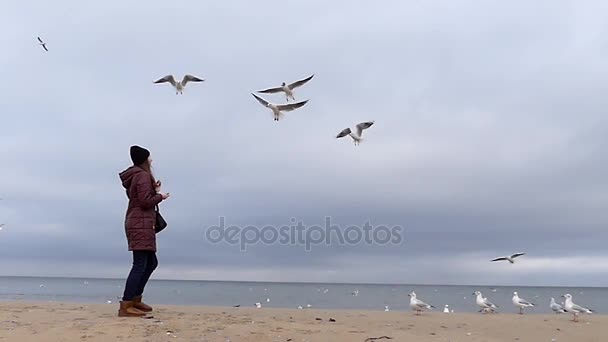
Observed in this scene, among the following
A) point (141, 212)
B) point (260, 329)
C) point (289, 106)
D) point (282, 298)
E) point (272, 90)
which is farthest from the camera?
point (282, 298)

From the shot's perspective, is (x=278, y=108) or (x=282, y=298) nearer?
(x=278, y=108)

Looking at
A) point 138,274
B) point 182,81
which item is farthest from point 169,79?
point 138,274

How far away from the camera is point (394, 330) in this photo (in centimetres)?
702

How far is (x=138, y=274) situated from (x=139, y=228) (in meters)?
0.52

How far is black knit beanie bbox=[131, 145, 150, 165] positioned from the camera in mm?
7234

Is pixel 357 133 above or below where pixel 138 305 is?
above

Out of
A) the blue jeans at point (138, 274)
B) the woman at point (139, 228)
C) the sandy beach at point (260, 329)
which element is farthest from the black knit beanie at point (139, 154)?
the sandy beach at point (260, 329)

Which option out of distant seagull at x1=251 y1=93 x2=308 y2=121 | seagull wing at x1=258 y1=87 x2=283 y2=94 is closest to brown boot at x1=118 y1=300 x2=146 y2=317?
distant seagull at x1=251 y1=93 x2=308 y2=121

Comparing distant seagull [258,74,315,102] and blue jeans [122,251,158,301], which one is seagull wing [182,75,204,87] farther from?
blue jeans [122,251,158,301]

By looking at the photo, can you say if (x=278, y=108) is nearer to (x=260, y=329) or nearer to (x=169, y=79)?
(x=169, y=79)

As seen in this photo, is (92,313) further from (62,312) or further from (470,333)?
(470,333)

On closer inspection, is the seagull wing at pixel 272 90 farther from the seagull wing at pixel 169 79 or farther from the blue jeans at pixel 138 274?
the blue jeans at pixel 138 274

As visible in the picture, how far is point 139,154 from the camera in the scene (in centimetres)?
725

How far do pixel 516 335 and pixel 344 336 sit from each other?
2.18 m
